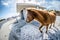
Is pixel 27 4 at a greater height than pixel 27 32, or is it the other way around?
pixel 27 4

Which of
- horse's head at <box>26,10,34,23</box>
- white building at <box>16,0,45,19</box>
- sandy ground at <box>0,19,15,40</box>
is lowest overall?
sandy ground at <box>0,19,15,40</box>

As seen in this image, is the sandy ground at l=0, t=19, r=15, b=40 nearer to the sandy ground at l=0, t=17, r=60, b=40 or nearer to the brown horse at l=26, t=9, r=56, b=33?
the sandy ground at l=0, t=17, r=60, b=40

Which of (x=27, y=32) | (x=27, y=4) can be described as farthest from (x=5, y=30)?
(x=27, y=4)

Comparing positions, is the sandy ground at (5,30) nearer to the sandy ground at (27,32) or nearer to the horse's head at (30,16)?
the sandy ground at (27,32)

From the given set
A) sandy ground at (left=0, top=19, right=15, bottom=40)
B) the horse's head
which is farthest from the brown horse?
sandy ground at (left=0, top=19, right=15, bottom=40)

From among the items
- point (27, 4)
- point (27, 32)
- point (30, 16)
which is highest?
point (27, 4)

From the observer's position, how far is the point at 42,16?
78.4 inches

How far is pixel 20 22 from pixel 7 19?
157mm

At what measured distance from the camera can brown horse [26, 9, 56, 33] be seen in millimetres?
1985

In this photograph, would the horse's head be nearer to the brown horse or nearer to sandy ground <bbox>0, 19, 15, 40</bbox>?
the brown horse

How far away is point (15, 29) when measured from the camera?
6.65 feet

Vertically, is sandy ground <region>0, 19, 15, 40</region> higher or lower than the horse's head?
lower

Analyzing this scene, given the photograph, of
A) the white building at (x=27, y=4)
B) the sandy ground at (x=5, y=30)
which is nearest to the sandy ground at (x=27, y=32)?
the sandy ground at (x=5, y=30)

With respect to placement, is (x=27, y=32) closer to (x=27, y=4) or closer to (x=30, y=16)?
(x=30, y=16)
